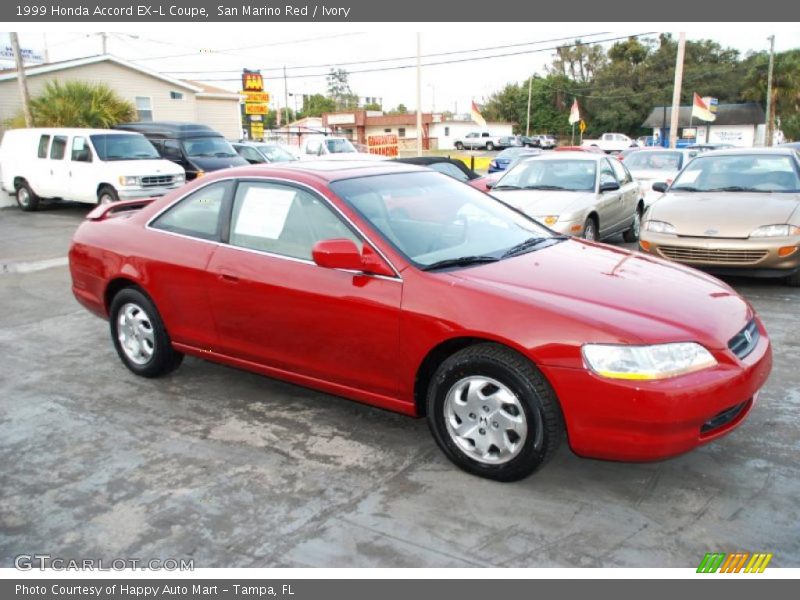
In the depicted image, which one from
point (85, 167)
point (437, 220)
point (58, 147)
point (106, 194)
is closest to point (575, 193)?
point (437, 220)

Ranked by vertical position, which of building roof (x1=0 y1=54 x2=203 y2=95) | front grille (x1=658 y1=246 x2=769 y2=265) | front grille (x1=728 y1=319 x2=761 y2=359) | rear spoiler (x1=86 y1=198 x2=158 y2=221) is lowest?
front grille (x1=658 y1=246 x2=769 y2=265)

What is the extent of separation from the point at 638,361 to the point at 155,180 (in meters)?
13.2

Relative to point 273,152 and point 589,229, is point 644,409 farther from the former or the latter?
point 273,152

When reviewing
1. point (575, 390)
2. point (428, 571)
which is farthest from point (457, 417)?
point (428, 571)

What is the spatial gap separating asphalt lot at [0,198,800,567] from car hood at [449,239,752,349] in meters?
0.82

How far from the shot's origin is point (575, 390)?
122 inches

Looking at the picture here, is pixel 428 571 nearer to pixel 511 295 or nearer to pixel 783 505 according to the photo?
pixel 511 295

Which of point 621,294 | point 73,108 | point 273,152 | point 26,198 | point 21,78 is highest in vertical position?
point 21,78

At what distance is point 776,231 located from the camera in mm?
7027

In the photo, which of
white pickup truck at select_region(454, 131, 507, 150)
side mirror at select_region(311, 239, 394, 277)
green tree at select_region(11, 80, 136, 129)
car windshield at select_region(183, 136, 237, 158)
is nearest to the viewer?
side mirror at select_region(311, 239, 394, 277)

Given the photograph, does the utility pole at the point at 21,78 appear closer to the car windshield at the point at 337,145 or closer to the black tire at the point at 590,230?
the car windshield at the point at 337,145

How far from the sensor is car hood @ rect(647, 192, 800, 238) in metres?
7.16

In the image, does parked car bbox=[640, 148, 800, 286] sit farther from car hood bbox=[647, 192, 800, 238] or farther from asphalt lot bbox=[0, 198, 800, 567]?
asphalt lot bbox=[0, 198, 800, 567]

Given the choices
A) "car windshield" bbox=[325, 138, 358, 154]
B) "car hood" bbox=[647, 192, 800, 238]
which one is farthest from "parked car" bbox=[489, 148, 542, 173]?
"car hood" bbox=[647, 192, 800, 238]
